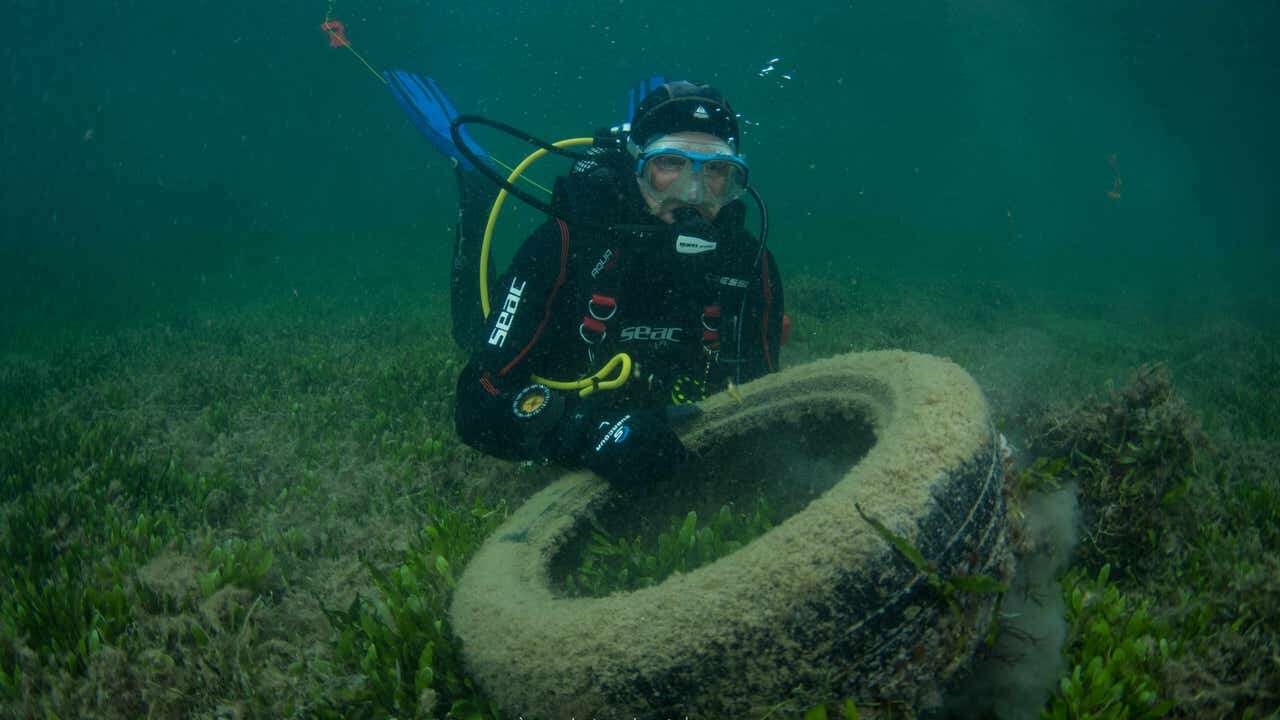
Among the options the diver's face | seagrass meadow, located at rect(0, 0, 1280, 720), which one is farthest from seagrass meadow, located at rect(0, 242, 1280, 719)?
the diver's face

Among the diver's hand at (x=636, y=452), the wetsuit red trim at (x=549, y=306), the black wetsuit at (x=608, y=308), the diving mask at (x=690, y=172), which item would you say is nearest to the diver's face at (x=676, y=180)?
the diving mask at (x=690, y=172)

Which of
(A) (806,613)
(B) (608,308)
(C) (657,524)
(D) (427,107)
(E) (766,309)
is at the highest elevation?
(D) (427,107)

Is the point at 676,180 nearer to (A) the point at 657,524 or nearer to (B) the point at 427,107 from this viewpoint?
(A) the point at 657,524

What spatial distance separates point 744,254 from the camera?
4.72m

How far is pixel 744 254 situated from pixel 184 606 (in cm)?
418

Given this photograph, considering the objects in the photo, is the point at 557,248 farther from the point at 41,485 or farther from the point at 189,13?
the point at 189,13

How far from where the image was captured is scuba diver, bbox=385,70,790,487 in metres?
4.16

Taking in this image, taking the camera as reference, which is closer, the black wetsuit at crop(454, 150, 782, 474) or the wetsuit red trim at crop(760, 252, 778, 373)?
the black wetsuit at crop(454, 150, 782, 474)

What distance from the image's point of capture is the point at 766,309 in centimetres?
511

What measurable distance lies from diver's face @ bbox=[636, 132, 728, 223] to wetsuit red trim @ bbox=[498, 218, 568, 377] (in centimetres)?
68

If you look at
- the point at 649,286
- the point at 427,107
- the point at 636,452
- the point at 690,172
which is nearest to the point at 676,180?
the point at 690,172

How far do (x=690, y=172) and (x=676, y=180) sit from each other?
0.12 m

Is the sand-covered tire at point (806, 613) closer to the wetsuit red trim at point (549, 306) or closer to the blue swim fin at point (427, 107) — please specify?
the wetsuit red trim at point (549, 306)

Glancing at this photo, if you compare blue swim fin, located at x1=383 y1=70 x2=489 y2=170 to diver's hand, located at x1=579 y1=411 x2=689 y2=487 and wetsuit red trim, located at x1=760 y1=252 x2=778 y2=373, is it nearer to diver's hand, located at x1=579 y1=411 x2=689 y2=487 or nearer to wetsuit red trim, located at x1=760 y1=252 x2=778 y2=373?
wetsuit red trim, located at x1=760 y1=252 x2=778 y2=373
